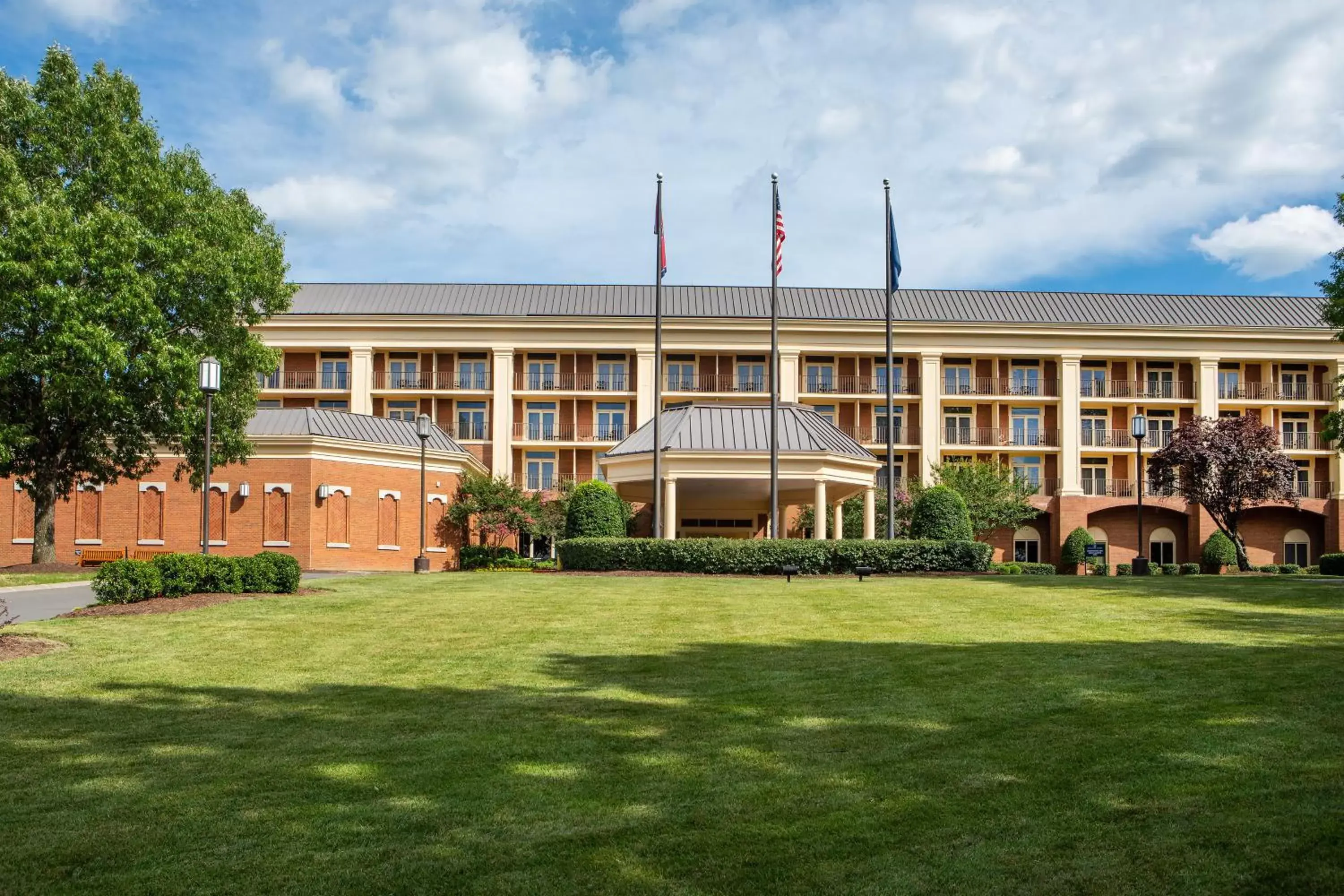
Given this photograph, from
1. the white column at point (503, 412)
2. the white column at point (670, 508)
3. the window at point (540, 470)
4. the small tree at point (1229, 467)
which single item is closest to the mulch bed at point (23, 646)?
the white column at point (670, 508)

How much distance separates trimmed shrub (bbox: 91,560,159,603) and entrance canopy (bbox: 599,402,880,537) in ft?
60.1

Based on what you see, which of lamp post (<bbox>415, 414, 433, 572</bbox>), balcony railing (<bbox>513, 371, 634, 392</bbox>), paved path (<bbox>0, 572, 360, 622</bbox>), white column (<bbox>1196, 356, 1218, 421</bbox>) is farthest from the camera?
balcony railing (<bbox>513, 371, 634, 392</bbox>)

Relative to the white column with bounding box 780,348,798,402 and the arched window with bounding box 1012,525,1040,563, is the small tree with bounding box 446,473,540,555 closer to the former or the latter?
the white column with bounding box 780,348,798,402

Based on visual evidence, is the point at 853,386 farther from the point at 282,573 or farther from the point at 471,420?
the point at 282,573

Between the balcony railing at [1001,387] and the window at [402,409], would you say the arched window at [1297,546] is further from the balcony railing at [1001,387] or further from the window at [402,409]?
the window at [402,409]

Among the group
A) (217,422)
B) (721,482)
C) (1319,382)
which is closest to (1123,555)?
(1319,382)

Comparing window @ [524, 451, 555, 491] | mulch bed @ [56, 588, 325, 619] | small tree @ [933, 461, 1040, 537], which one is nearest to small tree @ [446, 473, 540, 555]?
window @ [524, 451, 555, 491]

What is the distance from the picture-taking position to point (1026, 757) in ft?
24.7

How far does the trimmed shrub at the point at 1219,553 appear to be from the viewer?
56.1 m

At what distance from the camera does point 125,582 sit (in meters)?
18.4

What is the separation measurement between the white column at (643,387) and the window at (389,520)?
20.8m

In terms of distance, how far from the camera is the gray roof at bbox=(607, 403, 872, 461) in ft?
119

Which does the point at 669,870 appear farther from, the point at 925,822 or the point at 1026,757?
the point at 1026,757

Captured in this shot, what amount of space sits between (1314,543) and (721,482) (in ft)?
134
